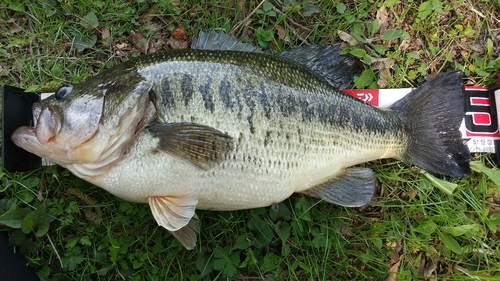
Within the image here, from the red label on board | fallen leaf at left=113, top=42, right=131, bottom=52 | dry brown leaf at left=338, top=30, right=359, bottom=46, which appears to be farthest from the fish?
fallen leaf at left=113, top=42, right=131, bottom=52

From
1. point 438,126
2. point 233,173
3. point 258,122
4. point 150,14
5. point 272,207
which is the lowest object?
point 272,207

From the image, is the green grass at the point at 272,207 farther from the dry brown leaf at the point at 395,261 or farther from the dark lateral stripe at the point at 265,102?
the dark lateral stripe at the point at 265,102

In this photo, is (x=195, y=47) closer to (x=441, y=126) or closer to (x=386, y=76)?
(x=386, y=76)

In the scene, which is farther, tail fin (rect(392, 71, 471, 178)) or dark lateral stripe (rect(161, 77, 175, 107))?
tail fin (rect(392, 71, 471, 178))

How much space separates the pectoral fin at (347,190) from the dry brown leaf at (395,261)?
1.81ft

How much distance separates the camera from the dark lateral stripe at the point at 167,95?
76.1 inches

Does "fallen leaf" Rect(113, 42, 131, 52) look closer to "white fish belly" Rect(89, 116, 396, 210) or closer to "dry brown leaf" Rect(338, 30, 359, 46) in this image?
"white fish belly" Rect(89, 116, 396, 210)

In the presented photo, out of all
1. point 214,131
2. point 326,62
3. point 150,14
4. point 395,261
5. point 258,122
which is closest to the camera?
point 214,131

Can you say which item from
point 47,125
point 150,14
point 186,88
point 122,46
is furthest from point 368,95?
point 47,125

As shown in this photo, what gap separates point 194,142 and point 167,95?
0.30m

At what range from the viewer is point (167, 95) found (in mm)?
1943

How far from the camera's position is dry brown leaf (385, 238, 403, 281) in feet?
8.29

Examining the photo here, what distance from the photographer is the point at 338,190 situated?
2.35 metres

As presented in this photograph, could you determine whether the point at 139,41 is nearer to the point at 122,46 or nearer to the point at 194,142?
the point at 122,46
